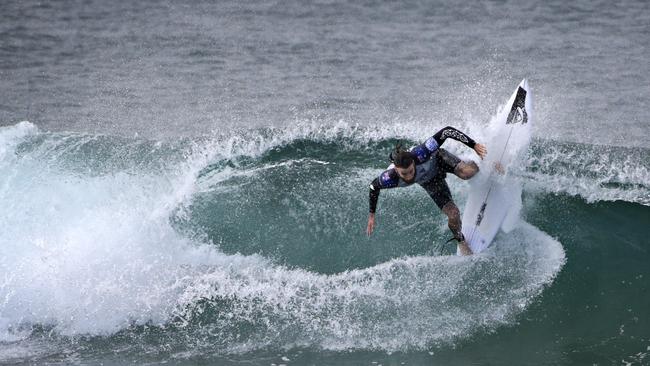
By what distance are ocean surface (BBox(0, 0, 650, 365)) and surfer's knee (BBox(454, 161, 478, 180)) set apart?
0.79m

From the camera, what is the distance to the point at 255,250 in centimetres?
903

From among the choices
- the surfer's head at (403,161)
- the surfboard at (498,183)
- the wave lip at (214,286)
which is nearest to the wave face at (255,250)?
the wave lip at (214,286)

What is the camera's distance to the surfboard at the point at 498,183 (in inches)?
341

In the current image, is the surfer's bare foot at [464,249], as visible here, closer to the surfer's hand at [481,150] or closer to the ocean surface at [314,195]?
the ocean surface at [314,195]

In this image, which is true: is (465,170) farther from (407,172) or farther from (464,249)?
(407,172)

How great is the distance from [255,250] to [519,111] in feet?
11.1

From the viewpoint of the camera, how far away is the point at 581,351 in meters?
7.40

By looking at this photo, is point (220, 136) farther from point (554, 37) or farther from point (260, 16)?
point (554, 37)

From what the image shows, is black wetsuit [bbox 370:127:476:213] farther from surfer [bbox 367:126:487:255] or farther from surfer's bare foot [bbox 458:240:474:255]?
surfer's bare foot [bbox 458:240:474:255]

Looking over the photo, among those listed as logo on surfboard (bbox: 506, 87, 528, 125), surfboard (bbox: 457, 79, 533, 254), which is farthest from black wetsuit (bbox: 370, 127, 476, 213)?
logo on surfboard (bbox: 506, 87, 528, 125)

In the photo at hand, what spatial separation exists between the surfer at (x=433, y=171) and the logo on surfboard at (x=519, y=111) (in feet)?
3.27

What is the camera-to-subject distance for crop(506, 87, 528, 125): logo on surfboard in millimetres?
9117

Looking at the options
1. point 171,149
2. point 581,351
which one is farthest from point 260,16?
point 581,351

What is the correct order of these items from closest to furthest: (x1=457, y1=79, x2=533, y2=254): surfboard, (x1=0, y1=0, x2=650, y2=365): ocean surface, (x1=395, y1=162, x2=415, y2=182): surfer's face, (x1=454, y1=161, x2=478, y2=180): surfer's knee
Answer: (x1=395, y1=162, x2=415, y2=182): surfer's face
(x1=0, y1=0, x2=650, y2=365): ocean surface
(x1=454, y1=161, x2=478, y2=180): surfer's knee
(x1=457, y1=79, x2=533, y2=254): surfboard
